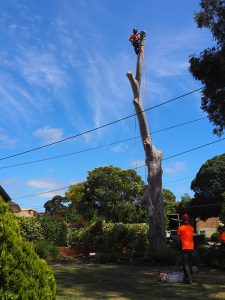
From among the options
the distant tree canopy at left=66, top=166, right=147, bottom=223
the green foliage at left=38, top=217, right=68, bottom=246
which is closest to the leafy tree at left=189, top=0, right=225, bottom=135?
the green foliage at left=38, top=217, right=68, bottom=246

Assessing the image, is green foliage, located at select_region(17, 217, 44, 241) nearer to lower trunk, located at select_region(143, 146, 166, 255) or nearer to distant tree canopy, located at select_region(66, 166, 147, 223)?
lower trunk, located at select_region(143, 146, 166, 255)

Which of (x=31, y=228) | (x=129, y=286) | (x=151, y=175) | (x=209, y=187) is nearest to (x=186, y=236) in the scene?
(x=129, y=286)

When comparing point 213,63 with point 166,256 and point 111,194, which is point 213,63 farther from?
point 111,194

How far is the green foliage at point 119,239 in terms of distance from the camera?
2261 centimetres

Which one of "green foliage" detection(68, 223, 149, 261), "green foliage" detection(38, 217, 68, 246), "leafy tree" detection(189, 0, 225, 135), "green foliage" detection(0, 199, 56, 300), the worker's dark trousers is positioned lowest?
"green foliage" detection(0, 199, 56, 300)

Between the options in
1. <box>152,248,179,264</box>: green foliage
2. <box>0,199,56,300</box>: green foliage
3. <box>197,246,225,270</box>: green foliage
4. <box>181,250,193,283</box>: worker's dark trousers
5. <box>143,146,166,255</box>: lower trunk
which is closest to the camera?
<box>0,199,56,300</box>: green foliage

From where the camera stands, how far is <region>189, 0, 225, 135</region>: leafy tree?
1446cm

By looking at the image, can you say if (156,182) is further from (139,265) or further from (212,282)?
(212,282)

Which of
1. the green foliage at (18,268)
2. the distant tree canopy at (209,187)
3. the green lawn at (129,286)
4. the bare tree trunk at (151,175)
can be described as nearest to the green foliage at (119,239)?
the bare tree trunk at (151,175)

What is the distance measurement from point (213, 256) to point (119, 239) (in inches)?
247

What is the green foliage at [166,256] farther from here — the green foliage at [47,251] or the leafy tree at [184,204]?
the leafy tree at [184,204]

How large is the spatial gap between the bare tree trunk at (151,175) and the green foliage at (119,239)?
1256 mm

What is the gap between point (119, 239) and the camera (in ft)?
76.0

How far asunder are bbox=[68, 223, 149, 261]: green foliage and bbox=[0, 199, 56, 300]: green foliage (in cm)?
1683
